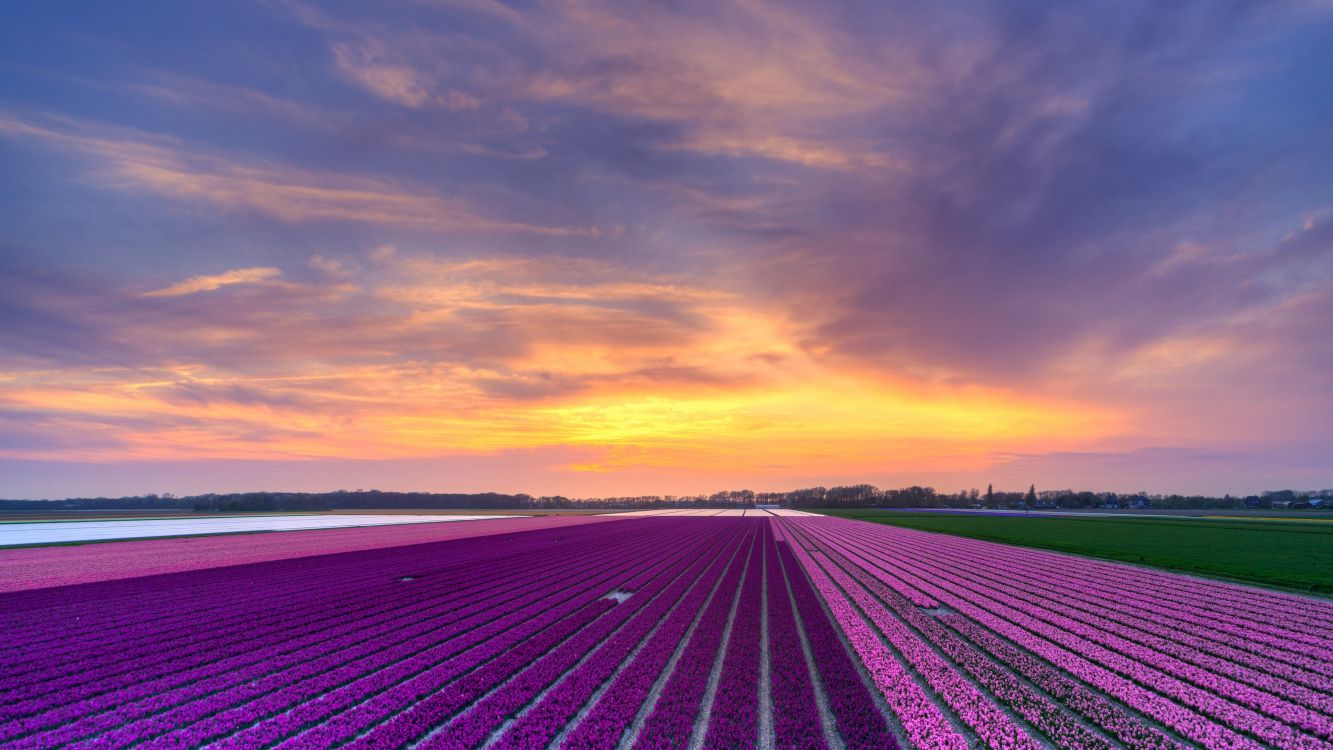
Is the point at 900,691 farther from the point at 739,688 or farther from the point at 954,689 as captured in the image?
the point at 739,688

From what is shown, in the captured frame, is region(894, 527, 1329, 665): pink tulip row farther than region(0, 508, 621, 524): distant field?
No

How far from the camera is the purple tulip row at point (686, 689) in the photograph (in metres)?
9.40

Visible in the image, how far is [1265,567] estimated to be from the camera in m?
29.1

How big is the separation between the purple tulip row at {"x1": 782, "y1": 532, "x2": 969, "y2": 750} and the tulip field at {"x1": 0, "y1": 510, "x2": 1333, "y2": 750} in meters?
0.06

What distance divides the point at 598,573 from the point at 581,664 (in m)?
15.2

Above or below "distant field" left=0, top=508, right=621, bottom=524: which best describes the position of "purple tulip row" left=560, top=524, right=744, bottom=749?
above

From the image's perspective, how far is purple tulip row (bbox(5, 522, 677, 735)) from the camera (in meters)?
10.8

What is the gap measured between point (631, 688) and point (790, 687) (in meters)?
3.31

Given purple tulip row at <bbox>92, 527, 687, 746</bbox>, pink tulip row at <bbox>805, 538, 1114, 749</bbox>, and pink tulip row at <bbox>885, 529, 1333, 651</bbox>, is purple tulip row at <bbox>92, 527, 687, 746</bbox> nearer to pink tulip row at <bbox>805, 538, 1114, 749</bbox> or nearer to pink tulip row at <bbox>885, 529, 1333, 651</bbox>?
pink tulip row at <bbox>805, 538, 1114, 749</bbox>

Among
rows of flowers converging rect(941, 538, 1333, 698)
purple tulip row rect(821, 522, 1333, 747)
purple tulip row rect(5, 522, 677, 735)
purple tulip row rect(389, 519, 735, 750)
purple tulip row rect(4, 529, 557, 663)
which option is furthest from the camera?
purple tulip row rect(4, 529, 557, 663)

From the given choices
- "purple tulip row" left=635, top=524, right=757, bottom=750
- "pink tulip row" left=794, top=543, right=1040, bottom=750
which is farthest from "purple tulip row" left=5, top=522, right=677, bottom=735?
"pink tulip row" left=794, top=543, right=1040, bottom=750

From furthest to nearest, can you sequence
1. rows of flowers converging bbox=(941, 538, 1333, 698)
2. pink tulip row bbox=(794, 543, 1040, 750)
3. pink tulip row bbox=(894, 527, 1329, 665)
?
pink tulip row bbox=(894, 527, 1329, 665), rows of flowers converging bbox=(941, 538, 1333, 698), pink tulip row bbox=(794, 543, 1040, 750)

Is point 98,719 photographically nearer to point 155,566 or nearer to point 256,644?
point 256,644

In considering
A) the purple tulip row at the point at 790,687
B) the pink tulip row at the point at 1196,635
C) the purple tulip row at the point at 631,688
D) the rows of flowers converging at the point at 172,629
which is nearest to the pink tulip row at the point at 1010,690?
the purple tulip row at the point at 790,687
